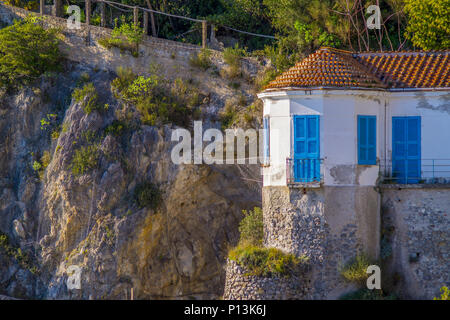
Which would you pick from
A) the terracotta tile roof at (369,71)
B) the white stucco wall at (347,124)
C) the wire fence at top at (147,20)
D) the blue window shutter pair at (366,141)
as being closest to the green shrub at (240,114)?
the wire fence at top at (147,20)

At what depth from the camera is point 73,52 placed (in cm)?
4925

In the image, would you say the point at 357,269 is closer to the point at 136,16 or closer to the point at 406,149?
the point at 406,149

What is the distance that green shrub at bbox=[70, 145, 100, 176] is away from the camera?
1778 inches

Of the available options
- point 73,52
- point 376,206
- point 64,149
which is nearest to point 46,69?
point 73,52

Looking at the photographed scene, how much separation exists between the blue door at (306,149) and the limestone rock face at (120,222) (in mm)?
6497

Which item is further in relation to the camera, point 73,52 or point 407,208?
point 73,52

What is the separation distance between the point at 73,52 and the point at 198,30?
249 inches

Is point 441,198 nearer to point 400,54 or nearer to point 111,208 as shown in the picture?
point 400,54

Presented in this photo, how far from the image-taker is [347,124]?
38.5 m

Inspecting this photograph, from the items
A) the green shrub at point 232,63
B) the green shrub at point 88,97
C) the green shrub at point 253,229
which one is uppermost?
the green shrub at point 232,63

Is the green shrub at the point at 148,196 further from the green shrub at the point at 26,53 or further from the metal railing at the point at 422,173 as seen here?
the metal railing at the point at 422,173

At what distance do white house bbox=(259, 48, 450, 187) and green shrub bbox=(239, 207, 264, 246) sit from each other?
83.0 inches

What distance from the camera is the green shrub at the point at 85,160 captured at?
45.2 meters

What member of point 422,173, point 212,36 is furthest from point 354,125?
point 212,36
